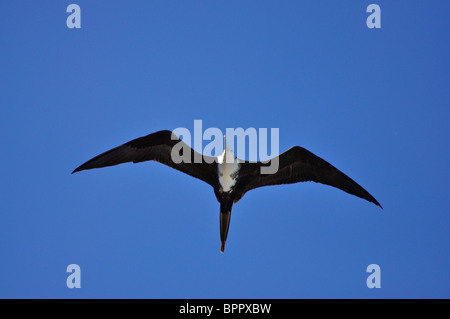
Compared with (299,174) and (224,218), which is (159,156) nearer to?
(224,218)

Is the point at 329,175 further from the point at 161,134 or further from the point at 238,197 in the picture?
the point at 161,134

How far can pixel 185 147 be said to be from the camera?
7793 millimetres

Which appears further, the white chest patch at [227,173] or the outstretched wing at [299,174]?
the outstretched wing at [299,174]

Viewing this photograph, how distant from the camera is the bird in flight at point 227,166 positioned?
777cm

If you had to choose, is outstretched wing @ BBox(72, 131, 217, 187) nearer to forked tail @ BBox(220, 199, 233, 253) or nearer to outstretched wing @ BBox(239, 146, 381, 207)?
forked tail @ BBox(220, 199, 233, 253)

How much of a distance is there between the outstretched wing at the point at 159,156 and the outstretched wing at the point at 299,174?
0.64 m

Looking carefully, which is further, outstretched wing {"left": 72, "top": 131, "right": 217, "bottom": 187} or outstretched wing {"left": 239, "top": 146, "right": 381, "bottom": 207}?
outstretched wing {"left": 239, "top": 146, "right": 381, "bottom": 207}

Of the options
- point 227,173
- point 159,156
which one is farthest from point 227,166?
point 159,156

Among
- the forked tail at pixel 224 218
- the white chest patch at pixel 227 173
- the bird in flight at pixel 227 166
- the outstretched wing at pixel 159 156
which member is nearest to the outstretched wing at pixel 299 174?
the bird in flight at pixel 227 166

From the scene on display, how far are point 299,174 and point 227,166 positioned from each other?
4.37ft

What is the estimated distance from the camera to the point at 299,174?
8.06 m

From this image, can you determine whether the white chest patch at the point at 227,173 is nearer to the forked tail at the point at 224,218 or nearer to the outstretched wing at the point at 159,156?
the outstretched wing at the point at 159,156

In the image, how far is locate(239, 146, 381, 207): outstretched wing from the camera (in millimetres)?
7938

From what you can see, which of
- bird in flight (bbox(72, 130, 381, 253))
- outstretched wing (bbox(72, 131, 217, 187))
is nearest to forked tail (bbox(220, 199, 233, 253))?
bird in flight (bbox(72, 130, 381, 253))
